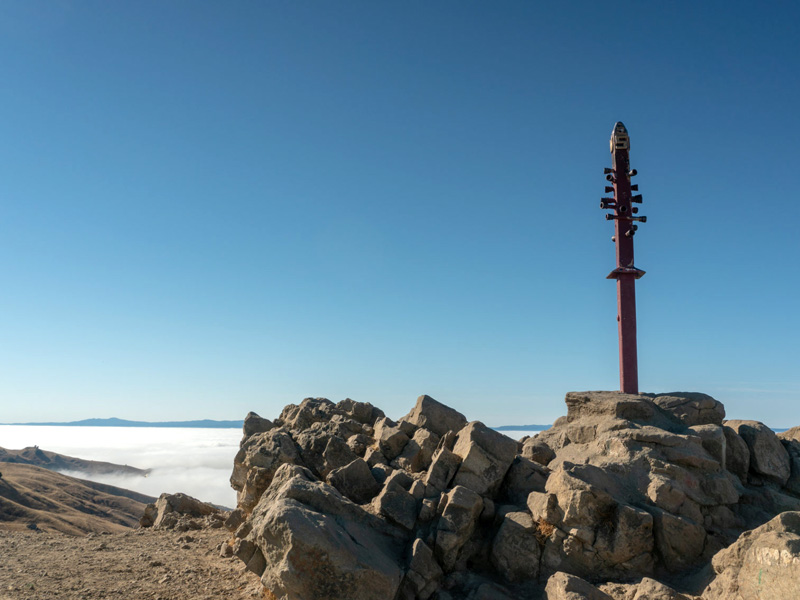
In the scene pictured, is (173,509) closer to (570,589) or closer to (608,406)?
(570,589)

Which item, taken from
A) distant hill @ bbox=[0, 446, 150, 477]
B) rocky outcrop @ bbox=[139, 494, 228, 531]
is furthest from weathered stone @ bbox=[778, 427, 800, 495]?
distant hill @ bbox=[0, 446, 150, 477]

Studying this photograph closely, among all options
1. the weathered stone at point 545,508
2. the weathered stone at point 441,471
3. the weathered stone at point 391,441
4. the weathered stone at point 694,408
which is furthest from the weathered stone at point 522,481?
the weathered stone at point 694,408


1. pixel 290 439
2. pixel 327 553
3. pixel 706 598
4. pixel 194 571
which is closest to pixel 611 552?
pixel 706 598

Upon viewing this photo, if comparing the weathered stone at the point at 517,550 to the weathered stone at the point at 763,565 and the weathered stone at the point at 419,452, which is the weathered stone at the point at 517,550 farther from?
the weathered stone at the point at 763,565

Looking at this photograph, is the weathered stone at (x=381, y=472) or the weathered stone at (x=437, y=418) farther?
the weathered stone at (x=437, y=418)

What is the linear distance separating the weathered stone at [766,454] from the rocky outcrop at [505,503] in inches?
1.3

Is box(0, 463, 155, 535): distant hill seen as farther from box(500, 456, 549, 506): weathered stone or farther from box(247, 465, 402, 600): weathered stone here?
box(500, 456, 549, 506): weathered stone

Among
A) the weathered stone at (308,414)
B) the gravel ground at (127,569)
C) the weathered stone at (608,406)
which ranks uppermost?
the weathered stone at (608,406)

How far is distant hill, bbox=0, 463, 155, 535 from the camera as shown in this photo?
1850 inches

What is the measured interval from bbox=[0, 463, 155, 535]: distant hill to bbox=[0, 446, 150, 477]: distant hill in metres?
45.1

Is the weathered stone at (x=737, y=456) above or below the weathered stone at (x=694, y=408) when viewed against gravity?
below

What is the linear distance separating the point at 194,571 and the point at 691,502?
39.3 feet

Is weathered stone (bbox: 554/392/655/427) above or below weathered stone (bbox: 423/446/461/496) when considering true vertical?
above

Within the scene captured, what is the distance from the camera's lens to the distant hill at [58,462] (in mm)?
129250
